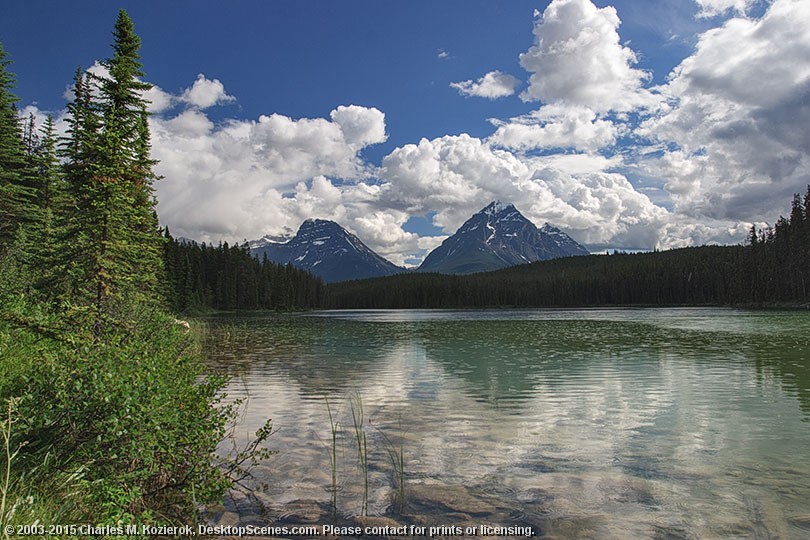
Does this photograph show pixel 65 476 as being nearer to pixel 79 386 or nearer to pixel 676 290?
pixel 79 386

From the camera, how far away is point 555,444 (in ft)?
40.8

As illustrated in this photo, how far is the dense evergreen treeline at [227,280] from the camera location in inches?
4205

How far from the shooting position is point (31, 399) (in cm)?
643

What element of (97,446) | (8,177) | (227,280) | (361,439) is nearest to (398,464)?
(361,439)

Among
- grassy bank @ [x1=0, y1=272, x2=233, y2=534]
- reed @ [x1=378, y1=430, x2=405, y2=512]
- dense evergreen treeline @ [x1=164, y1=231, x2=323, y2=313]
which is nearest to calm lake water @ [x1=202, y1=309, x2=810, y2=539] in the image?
reed @ [x1=378, y1=430, x2=405, y2=512]

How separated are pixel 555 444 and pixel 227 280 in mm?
136067

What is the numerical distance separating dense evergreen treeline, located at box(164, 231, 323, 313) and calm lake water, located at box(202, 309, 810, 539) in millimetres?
87243

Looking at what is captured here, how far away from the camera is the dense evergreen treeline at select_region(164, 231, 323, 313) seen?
106812mm

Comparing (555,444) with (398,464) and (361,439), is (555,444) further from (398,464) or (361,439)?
(361,439)

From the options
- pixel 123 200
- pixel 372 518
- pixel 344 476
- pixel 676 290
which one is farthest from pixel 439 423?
pixel 676 290

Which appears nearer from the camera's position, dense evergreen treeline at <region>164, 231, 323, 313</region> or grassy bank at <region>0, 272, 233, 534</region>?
grassy bank at <region>0, 272, 233, 534</region>

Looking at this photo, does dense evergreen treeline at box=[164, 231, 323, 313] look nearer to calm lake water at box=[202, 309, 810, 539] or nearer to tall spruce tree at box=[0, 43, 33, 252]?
tall spruce tree at box=[0, 43, 33, 252]

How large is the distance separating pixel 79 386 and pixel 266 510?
3693 mm

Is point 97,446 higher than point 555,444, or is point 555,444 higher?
point 97,446
